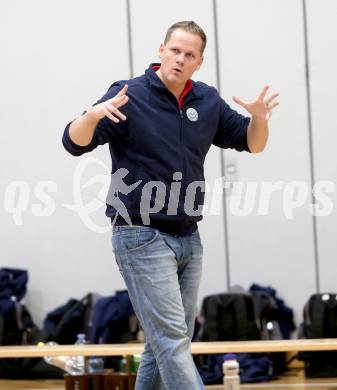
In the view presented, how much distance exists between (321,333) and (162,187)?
3.13m

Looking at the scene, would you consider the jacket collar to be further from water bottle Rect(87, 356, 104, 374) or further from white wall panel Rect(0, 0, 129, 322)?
white wall panel Rect(0, 0, 129, 322)

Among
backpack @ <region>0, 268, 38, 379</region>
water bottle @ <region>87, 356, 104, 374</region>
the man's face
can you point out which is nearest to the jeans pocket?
the man's face

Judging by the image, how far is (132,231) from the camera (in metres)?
3.42

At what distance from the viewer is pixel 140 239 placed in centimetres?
340

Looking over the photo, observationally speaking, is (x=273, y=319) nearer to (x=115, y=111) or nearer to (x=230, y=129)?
(x=230, y=129)

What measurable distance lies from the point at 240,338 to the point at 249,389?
1.66 feet

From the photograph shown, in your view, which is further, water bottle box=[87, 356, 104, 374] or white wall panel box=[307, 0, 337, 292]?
white wall panel box=[307, 0, 337, 292]

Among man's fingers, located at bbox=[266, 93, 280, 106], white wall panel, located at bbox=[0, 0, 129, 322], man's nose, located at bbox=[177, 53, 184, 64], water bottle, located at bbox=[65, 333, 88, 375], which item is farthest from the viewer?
white wall panel, located at bbox=[0, 0, 129, 322]

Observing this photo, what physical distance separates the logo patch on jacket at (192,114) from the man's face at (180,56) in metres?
0.11

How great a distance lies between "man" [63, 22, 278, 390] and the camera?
3.34m

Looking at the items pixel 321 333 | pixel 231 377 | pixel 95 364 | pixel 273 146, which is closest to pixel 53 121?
pixel 273 146

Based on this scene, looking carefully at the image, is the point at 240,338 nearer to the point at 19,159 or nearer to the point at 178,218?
the point at 19,159

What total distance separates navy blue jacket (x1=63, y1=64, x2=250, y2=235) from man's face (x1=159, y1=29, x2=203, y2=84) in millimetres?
59

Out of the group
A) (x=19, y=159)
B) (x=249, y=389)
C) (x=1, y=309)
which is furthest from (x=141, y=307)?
(x=19, y=159)
